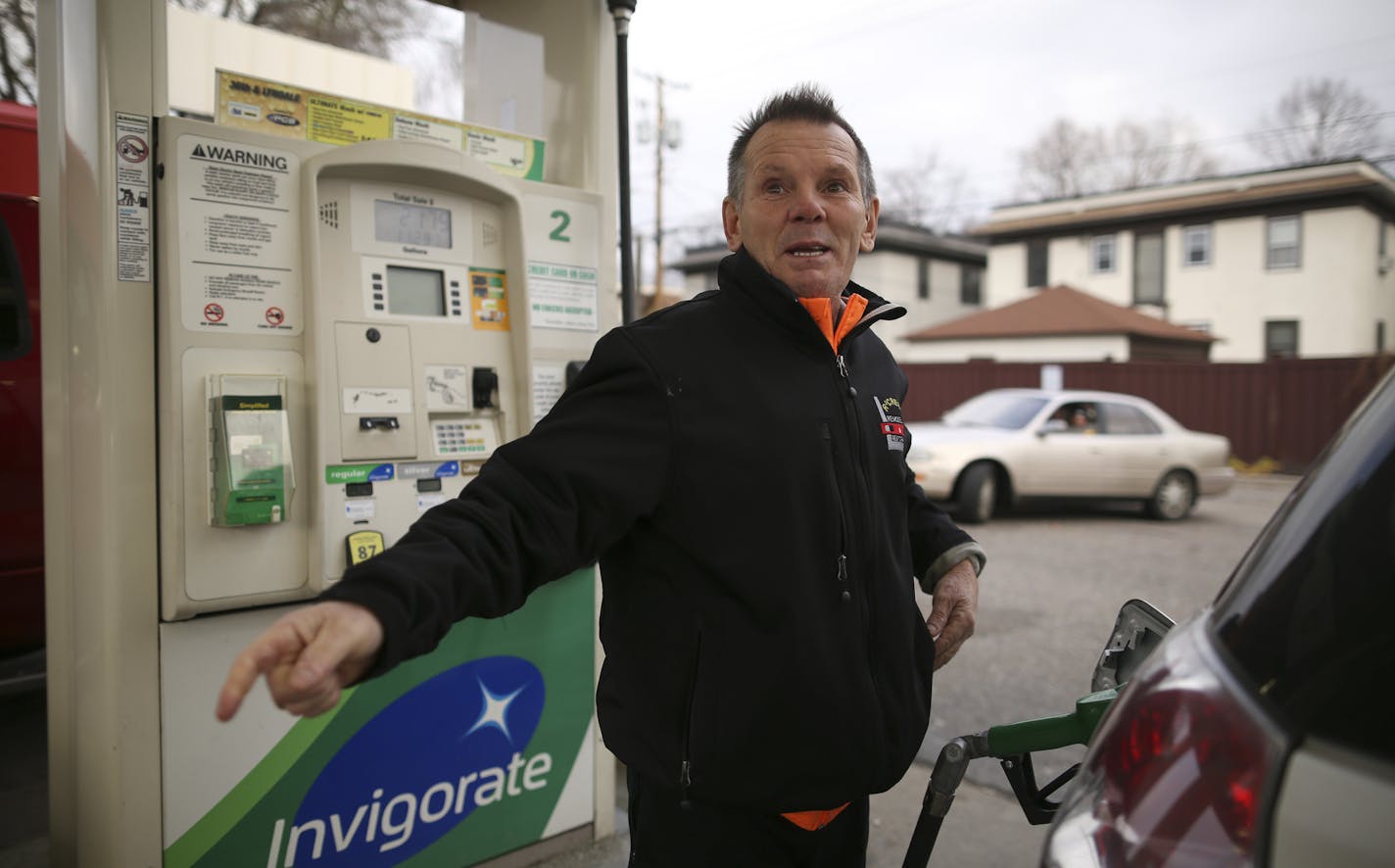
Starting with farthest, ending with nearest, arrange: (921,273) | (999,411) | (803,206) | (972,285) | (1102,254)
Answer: (972,285)
(921,273)
(1102,254)
(999,411)
(803,206)

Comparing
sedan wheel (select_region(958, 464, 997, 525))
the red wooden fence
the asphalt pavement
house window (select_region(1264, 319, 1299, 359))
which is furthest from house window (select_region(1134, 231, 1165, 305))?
sedan wheel (select_region(958, 464, 997, 525))

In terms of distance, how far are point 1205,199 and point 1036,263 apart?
15.5 feet

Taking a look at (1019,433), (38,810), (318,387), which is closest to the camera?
(318,387)

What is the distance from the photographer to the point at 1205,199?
24.0 metres

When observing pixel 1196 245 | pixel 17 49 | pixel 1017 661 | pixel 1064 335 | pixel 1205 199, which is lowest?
pixel 1017 661

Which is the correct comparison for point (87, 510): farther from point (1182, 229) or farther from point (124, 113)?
point (1182, 229)

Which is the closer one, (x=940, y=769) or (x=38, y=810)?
(x=940, y=769)

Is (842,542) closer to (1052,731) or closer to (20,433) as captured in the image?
(1052,731)

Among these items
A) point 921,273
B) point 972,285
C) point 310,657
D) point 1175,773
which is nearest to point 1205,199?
point 921,273

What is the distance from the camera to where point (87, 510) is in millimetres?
2180

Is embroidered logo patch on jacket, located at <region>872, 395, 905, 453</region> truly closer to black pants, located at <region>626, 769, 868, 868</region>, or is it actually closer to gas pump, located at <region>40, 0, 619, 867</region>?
black pants, located at <region>626, 769, 868, 868</region>

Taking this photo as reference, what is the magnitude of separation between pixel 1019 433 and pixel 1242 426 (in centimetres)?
947

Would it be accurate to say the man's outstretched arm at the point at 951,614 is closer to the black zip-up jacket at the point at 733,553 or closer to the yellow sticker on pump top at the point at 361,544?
the black zip-up jacket at the point at 733,553

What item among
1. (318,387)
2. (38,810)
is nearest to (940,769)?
(318,387)
